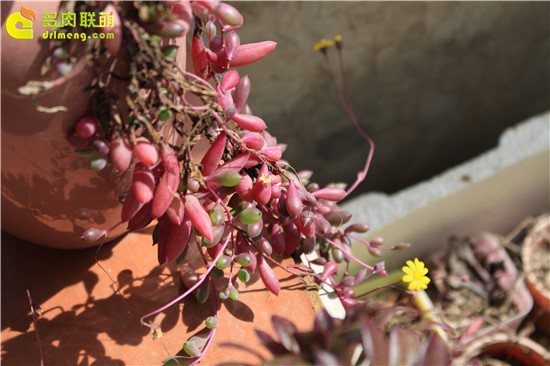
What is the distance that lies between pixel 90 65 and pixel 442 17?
1611 millimetres

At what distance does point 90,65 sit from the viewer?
51 centimetres

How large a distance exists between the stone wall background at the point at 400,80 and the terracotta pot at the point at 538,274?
0.51m

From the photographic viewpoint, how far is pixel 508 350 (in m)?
1.48

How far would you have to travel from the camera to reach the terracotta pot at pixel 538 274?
1.60 meters

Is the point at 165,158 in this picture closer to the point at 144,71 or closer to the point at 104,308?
the point at 144,71

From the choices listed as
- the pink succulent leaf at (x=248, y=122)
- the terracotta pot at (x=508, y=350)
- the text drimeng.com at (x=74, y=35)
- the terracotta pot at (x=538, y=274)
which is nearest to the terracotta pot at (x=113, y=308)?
the pink succulent leaf at (x=248, y=122)

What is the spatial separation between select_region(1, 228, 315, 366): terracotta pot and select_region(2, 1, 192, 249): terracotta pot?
0.08m

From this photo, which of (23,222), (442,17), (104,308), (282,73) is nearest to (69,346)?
(104,308)

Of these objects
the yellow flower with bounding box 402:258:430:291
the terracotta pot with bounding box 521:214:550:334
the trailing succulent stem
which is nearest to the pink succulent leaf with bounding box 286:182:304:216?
the trailing succulent stem

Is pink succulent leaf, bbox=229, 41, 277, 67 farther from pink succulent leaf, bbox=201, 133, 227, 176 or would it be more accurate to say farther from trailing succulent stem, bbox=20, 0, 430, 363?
pink succulent leaf, bbox=201, 133, 227, 176

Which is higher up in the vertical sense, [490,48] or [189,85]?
[189,85]

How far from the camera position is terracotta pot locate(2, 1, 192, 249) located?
1.64ft

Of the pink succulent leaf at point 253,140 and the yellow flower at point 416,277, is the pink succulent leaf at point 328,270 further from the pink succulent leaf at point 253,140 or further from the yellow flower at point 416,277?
the pink succulent leaf at point 253,140

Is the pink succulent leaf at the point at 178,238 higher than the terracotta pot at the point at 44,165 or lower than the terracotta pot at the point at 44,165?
lower
